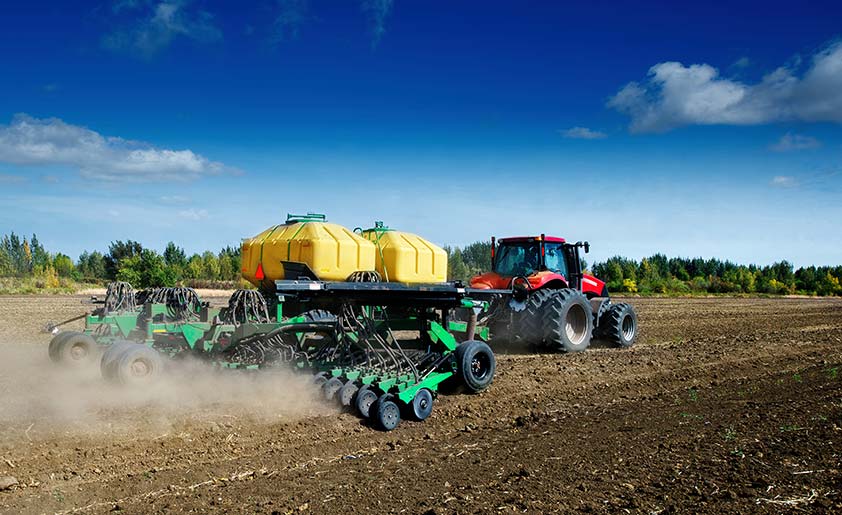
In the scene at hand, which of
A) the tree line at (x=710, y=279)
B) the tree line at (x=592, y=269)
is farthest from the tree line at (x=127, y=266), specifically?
the tree line at (x=710, y=279)

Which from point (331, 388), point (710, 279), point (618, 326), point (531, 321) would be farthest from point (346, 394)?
point (710, 279)

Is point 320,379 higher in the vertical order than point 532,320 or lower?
lower

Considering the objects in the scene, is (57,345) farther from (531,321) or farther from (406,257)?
(531,321)

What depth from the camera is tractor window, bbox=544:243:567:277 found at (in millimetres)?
13648

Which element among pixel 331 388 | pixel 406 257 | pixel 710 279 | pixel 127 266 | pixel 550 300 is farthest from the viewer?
pixel 710 279

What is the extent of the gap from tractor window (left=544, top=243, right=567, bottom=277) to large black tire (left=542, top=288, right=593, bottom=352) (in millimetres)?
894

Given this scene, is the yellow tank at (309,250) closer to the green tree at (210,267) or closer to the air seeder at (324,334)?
the air seeder at (324,334)

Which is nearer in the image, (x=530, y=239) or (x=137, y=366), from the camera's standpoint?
(x=137, y=366)

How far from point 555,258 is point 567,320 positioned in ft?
4.27

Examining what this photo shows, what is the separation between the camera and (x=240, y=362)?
28.4 ft

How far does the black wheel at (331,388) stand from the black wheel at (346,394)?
7cm

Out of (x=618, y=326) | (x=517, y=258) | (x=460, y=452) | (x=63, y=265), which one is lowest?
(x=460, y=452)

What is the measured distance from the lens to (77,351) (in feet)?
34.6

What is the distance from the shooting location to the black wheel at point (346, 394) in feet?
24.3
